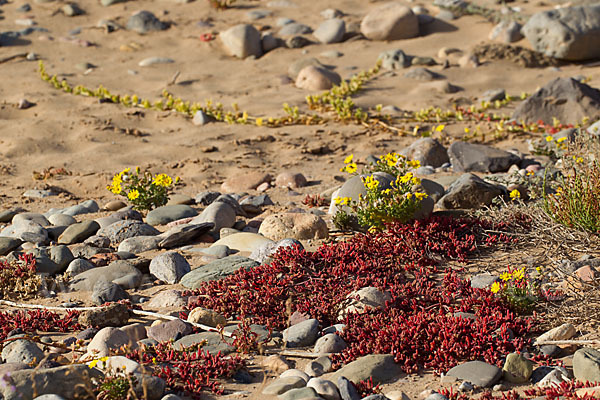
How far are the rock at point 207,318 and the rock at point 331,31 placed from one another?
10375 mm

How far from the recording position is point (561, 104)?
10.3 meters

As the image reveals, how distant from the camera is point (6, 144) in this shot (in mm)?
9766

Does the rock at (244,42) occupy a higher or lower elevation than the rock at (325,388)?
lower

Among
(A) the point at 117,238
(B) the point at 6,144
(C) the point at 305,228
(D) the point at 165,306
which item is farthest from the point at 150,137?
(D) the point at 165,306

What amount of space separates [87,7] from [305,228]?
38.6 feet

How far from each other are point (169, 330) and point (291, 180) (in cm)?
391

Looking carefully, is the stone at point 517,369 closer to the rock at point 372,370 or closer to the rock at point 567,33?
the rock at point 372,370

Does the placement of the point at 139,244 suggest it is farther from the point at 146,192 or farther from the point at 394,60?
the point at 394,60

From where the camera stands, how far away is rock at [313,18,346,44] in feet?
46.6

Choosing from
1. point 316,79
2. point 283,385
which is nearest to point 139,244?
point 283,385

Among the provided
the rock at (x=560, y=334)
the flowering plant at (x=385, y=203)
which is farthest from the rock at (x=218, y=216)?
the rock at (x=560, y=334)

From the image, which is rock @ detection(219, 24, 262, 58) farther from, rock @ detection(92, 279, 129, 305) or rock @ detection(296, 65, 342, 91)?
rock @ detection(92, 279, 129, 305)

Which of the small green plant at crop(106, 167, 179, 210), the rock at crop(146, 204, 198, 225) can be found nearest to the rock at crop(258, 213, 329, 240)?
the rock at crop(146, 204, 198, 225)

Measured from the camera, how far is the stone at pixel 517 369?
3900 millimetres
